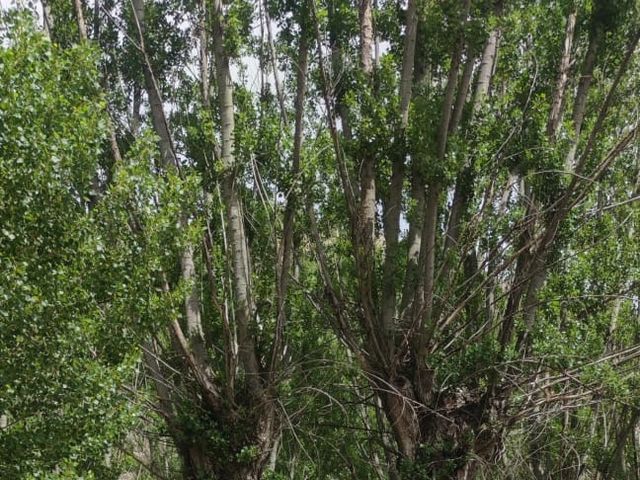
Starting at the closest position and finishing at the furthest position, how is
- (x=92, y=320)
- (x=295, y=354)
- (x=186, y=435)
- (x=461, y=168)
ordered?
1. (x=92, y=320)
2. (x=461, y=168)
3. (x=186, y=435)
4. (x=295, y=354)

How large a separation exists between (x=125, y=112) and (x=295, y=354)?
14.4 ft

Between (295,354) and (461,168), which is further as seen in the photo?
(295,354)

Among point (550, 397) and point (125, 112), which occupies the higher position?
point (125, 112)

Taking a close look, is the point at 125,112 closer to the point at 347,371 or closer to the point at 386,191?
the point at 386,191

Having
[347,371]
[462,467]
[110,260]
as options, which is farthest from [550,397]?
[110,260]

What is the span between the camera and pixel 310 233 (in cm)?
1084

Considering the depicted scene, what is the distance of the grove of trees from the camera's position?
278 inches

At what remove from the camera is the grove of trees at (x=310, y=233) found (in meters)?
7.05

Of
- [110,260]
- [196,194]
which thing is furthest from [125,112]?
[110,260]

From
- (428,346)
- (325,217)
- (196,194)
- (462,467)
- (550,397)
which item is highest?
(196,194)

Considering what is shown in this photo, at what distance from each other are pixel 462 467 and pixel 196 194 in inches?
174

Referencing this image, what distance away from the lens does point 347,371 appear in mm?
10719

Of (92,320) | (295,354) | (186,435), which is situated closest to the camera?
(92,320)

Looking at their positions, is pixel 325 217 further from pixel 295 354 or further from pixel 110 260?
pixel 110 260
